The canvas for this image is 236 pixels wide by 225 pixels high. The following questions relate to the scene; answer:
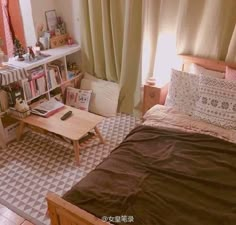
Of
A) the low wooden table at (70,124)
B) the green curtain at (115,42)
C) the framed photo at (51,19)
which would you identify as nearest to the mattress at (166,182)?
the low wooden table at (70,124)

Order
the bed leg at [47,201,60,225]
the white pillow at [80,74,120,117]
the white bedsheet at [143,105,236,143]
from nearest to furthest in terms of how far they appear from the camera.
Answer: the bed leg at [47,201,60,225], the white bedsheet at [143,105,236,143], the white pillow at [80,74,120,117]

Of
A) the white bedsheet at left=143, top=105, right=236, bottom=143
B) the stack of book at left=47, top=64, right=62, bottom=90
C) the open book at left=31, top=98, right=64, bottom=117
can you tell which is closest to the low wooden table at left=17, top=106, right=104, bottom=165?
the open book at left=31, top=98, right=64, bottom=117

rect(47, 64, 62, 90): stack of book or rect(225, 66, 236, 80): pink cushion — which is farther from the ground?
rect(225, 66, 236, 80): pink cushion

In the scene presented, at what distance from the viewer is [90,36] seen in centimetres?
318

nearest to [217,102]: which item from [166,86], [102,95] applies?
[166,86]

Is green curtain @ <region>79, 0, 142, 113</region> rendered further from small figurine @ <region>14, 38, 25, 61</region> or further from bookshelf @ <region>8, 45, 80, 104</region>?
small figurine @ <region>14, 38, 25, 61</region>

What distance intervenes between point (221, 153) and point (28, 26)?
8.15 feet

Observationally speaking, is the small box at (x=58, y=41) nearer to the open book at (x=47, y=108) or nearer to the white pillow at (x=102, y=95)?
the white pillow at (x=102, y=95)

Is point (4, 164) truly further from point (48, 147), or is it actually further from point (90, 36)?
point (90, 36)

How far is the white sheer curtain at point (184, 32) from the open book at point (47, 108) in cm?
109

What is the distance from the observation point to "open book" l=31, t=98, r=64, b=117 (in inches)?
108

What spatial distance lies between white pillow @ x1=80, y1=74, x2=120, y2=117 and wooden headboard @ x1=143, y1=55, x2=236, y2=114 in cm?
51

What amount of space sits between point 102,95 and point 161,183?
1894mm

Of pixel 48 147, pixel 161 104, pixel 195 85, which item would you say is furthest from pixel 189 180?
pixel 48 147
